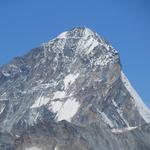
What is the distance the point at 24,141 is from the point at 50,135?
665 centimetres

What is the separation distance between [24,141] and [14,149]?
3250 millimetres

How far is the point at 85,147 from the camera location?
198 m

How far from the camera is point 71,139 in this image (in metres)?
199

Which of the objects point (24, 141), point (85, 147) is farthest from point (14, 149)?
point (85, 147)

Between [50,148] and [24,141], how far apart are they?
317 inches

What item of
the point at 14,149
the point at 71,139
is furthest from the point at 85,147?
the point at 14,149

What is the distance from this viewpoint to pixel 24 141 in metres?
198

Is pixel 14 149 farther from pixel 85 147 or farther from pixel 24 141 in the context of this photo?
pixel 85 147

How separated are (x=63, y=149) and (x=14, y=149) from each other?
13.1m

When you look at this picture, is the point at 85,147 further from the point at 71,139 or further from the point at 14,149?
the point at 14,149

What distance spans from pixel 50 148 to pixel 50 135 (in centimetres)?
689

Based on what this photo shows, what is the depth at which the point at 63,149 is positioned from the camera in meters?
193

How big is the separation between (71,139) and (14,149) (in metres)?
14.1
